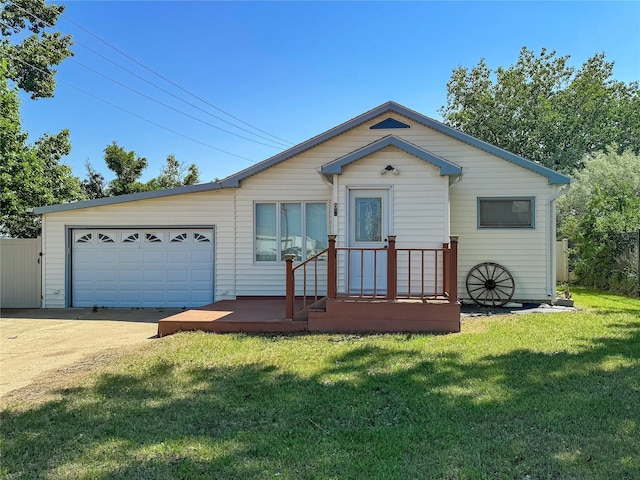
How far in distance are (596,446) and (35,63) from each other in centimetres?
2154

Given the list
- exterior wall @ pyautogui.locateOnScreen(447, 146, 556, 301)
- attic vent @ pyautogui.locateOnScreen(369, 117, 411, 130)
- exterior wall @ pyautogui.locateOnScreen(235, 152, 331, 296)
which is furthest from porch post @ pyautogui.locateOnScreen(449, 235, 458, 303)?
attic vent @ pyautogui.locateOnScreen(369, 117, 411, 130)

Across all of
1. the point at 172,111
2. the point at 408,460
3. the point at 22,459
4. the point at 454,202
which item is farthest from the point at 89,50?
the point at 408,460

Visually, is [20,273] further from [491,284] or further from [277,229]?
[491,284]

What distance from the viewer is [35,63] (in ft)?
56.6

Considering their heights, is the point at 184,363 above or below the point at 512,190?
below

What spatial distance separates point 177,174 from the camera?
29.6 m

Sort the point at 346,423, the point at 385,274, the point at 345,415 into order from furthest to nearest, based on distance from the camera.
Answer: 1. the point at 385,274
2. the point at 345,415
3. the point at 346,423

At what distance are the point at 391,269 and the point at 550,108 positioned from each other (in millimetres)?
21298

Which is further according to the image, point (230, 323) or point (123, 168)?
point (123, 168)

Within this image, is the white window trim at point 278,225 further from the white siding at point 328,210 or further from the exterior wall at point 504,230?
the exterior wall at point 504,230

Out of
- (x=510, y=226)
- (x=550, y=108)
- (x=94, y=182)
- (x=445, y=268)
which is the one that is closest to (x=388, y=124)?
(x=510, y=226)

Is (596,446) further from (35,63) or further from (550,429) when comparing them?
(35,63)

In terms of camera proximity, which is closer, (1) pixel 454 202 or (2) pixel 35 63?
(1) pixel 454 202

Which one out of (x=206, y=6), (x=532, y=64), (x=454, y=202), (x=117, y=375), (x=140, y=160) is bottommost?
(x=117, y=375)
